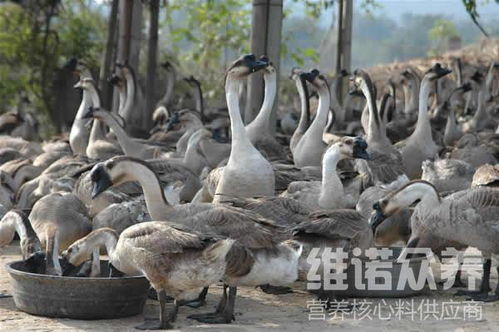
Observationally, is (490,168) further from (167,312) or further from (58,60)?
(58,60)

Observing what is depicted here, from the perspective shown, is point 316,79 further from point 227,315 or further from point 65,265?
point 227,315

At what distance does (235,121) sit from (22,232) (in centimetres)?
324

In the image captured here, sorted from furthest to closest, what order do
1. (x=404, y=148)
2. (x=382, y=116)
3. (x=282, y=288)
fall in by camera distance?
(x=382, y=116) < (x=404, y=148) < (x=282, y=288)

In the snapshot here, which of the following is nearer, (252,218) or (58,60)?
(252,218)

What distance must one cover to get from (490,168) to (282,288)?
126 inches

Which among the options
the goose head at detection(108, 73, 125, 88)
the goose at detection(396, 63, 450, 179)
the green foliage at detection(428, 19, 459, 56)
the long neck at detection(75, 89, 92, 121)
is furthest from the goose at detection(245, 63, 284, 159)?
the green foliage at detection(428, 19, 459, 56)

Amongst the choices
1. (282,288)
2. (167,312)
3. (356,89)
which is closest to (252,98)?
(356,89)

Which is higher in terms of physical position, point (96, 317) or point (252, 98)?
point (252, 98)

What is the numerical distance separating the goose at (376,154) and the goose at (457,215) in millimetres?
2248

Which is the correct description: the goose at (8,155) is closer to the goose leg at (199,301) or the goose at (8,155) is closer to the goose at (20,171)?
the goose at (20,171)

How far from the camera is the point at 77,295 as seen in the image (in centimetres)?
780

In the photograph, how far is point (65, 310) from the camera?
7836 millimetres

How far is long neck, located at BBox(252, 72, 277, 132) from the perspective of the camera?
558 inches

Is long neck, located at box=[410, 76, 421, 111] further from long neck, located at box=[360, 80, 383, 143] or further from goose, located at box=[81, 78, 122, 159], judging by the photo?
goose, located at box=[81, 78, 122, 159]
